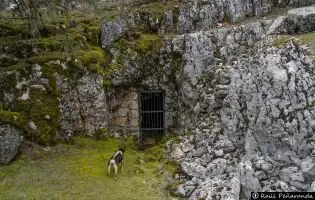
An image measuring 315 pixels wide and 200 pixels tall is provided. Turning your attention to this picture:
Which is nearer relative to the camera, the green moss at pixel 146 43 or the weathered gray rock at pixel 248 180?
the weathered gray rock at pixel 248 180

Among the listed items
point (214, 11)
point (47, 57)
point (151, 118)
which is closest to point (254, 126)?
point (151, 118)

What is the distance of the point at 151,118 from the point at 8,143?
5167 millimetres

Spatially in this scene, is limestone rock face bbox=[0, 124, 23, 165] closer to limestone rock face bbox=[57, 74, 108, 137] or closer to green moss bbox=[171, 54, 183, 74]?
limestone rock face bbox=[57, 74, 108, 137]

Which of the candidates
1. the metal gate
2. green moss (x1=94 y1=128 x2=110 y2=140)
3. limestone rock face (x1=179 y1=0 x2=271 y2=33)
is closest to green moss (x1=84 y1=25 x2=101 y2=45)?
the metal gate

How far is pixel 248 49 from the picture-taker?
46.4ft

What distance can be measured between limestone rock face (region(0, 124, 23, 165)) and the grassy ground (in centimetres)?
22

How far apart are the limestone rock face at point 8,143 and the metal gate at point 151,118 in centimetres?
449

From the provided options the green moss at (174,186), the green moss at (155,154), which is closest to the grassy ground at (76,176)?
the green moss at (155,154)

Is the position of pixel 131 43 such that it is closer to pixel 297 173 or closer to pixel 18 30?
pixel 18 30

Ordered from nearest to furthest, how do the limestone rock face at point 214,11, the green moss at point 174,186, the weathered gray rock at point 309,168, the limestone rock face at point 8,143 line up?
the weathered gray rock at point 309,168 → the green moss at point 174,186 → the limestone rock face at point 8,143 → the limestone rock face at point 214,11

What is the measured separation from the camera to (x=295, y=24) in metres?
13.8

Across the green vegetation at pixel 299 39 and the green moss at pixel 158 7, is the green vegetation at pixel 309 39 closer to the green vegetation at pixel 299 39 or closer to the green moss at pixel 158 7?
the green vegetation at pixel 299 39

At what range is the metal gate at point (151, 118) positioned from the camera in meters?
15.5

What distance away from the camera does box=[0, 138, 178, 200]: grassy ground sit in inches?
435
